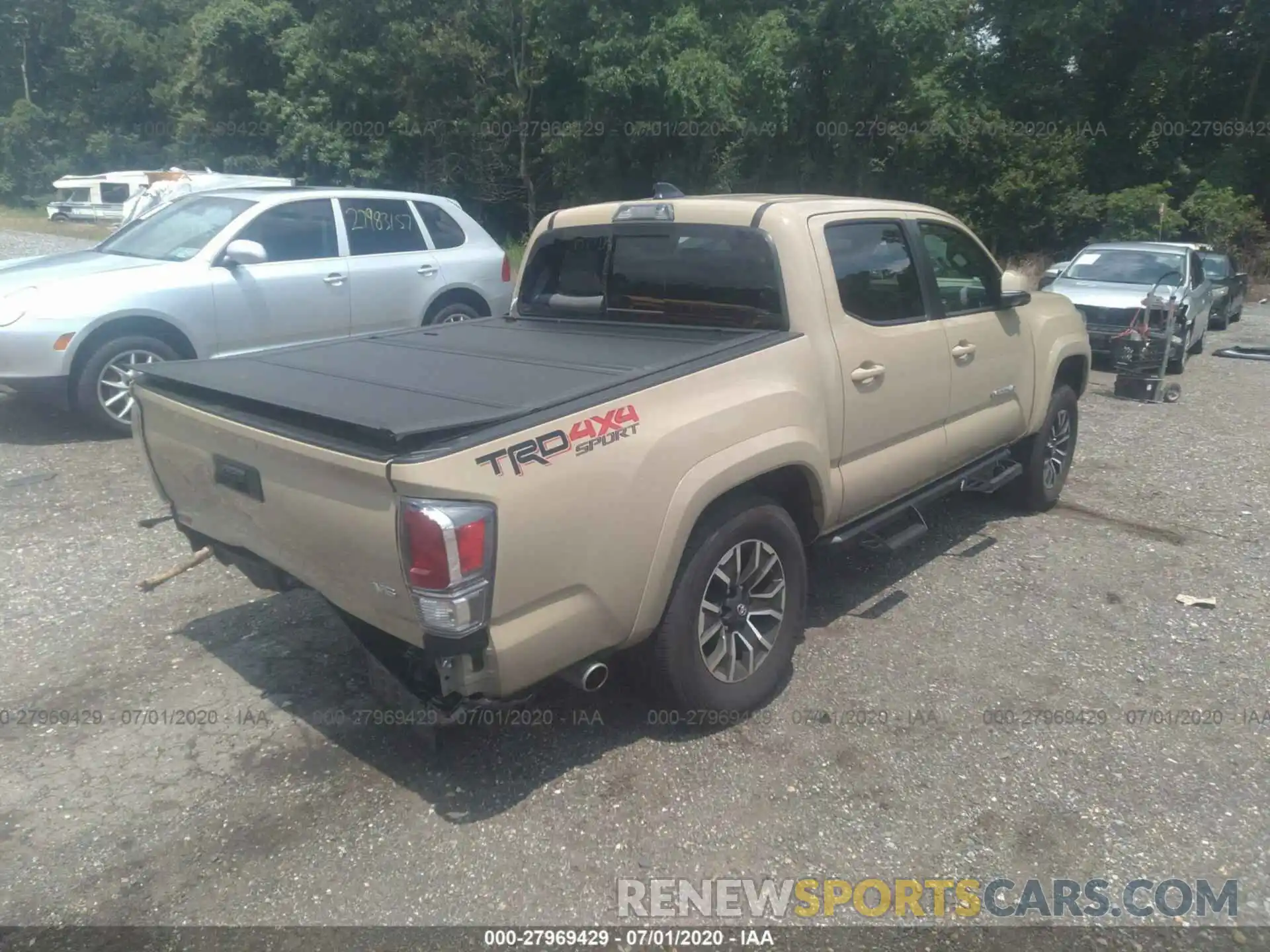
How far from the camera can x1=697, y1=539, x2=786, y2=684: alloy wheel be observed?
12.4 ft

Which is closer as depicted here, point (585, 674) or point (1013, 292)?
point (585, 674)

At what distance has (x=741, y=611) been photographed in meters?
3.88

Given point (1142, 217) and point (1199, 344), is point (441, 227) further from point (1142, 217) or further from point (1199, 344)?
point (1142, 217)

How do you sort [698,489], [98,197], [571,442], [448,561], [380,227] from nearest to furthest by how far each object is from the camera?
[448,561] → [571,442] → [698,489] → [380,227] → [98,197]

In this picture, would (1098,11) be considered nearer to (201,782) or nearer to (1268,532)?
(1268,532)

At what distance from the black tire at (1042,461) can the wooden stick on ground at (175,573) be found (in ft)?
15.2

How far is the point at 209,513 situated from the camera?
3781 mm

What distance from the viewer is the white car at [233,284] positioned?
23.7ft

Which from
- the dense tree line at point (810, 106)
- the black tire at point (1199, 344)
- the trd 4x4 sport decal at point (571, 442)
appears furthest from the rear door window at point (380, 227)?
the dense tree line at point (810, 106)

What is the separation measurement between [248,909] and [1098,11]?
Result: 107 ft

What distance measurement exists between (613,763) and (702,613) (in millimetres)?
649

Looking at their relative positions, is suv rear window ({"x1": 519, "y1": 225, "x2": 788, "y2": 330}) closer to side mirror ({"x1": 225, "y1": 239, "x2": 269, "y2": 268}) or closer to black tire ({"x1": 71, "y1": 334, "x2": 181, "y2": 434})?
side mirror ({"x1": 225, "y1": 239, "x2": 269, "y2": 268})

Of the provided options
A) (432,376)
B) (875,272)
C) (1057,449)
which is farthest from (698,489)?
(1057,449)

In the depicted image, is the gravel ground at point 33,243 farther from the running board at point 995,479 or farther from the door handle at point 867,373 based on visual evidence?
the door handle at point 867,373
